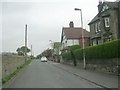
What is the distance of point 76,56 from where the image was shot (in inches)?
1635

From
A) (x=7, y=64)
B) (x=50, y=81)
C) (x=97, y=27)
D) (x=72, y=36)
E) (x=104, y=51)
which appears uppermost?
(x=72, y=36)

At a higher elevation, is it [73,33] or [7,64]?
[73,33]

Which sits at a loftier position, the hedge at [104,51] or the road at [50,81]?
the hedge at [104,51]

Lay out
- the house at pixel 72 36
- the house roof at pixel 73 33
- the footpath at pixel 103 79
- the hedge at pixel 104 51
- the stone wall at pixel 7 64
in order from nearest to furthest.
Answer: the footpath at pixel 103 79, the stone wall at pixel 7 64, the hedge at pixel 104 51, the house at pixel 72 36, the house roof at pixel 73 33

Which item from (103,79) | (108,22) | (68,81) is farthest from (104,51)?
(108,22)

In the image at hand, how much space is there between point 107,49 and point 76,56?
17931 mm

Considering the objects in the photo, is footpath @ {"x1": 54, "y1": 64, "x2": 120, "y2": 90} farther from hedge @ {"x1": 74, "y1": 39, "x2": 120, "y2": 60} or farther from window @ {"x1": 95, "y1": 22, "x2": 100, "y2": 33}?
window @ {"x1": 95, "y1": 22, "x2": 100, "y2": 33}

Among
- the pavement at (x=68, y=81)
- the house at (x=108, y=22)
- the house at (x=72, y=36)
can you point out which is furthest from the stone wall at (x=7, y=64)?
the house at (x=72, y=36)

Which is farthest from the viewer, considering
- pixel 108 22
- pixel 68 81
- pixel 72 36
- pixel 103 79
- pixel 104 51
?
pixel 72 36

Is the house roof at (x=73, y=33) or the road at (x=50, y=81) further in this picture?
the house roof at (x=73, y=33)

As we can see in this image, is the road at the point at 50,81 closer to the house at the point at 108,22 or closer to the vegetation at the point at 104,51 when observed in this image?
the vegetation at the point at 104,51

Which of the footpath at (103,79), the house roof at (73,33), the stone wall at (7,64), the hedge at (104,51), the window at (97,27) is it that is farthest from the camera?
the house roof at (73,33)

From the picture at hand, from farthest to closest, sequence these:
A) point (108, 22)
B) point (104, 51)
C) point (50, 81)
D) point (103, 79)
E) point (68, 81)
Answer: point (108, 22) < point (104, 51) < point (50, 81) < point (103, 79) < point (68, 81)

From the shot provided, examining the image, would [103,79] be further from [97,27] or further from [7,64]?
[97,27]
